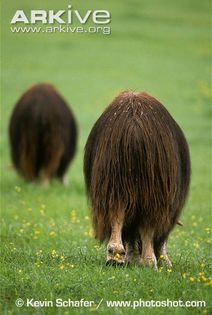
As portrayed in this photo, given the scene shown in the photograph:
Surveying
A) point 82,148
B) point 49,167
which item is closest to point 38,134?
point 49,167

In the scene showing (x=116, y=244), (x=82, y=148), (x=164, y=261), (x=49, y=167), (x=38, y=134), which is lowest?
(x=82, y=148)

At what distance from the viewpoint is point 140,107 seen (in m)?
7.31

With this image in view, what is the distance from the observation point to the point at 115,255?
23.1ft

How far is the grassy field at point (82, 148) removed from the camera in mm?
6566

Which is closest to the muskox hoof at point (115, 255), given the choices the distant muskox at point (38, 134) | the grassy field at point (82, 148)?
the grassy field at point (82, 148)

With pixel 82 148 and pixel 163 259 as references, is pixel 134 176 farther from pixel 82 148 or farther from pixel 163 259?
pixel 82 148

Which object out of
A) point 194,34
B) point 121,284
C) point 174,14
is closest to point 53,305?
point 121,284

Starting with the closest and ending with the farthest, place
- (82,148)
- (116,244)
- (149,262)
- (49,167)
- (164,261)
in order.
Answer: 1. (116,244)
2. (149,262)
3. (164,261)
4. (49,167)
5. (82,148)

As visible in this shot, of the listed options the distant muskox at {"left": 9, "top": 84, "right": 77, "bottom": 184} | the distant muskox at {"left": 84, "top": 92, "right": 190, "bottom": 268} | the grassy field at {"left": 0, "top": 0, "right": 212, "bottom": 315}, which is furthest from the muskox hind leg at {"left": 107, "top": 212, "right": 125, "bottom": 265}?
the distant muskox at {"left": 9, "top": 84, "right": 77, "bottom": 184}

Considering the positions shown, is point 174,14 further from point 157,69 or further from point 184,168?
point 184,168

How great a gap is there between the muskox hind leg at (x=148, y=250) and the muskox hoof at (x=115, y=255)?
0.26 meters

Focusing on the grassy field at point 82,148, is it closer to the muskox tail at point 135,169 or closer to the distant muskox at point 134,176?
the distant muskox at point 134,176

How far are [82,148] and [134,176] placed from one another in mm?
13417

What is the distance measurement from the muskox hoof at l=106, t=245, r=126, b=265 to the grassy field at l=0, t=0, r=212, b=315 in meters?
0.11
